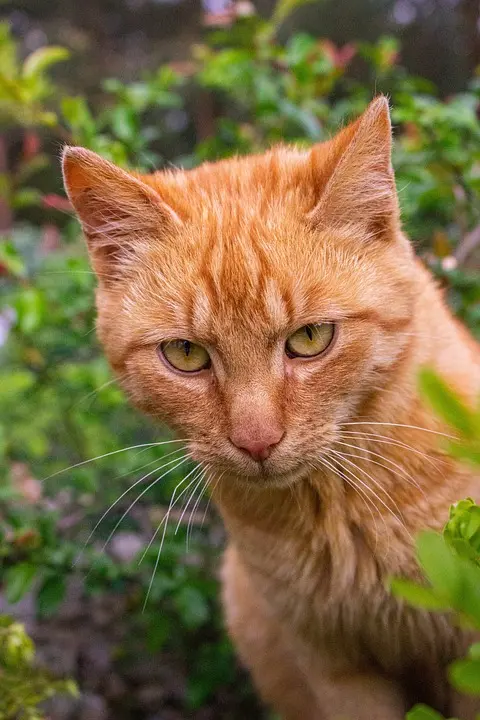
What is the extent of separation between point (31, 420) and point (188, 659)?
131 cm

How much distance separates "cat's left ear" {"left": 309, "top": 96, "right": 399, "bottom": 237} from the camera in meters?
1.38

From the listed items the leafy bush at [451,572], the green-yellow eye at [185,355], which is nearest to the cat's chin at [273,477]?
the green-yellow eye at [185,355]

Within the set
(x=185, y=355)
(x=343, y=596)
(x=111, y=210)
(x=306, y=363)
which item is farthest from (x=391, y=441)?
(x=111, y=210)

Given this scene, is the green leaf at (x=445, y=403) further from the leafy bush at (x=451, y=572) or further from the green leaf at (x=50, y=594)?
the green leaf at (x=50, y=594)

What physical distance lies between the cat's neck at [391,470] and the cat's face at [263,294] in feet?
0.20

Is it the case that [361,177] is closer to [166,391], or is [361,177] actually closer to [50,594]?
[166,391]

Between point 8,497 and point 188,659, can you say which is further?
Answer: point 188,659

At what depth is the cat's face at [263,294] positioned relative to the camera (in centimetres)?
138

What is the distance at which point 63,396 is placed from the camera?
9.46ft

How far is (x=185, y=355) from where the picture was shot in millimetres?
1504

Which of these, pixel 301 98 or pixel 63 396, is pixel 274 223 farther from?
pixel 63 396

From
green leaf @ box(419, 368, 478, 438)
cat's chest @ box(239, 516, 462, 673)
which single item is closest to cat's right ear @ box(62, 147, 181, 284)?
cat's chest @ box(239, 516, 462, 673)

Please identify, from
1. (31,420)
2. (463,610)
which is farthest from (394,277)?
(31,420)

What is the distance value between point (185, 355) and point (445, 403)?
101 centimetres
